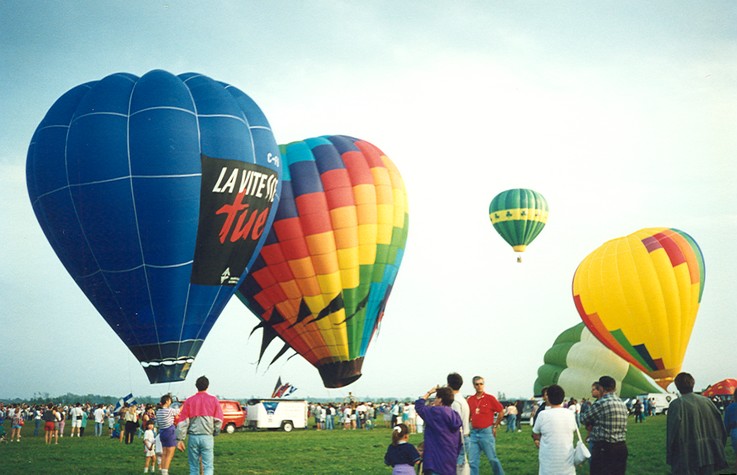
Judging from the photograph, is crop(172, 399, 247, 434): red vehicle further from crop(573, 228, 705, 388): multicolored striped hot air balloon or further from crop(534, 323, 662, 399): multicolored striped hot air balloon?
crop(534, 323, 662, 399): multicolored striped hot air balloon

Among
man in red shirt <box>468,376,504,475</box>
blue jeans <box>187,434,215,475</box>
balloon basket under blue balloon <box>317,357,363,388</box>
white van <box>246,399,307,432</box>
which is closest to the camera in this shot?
blue jeans <box>187,434,215,475</box>

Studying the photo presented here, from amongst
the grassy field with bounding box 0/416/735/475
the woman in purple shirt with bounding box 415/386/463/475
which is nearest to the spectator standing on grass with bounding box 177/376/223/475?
the woman in purple shirt with bounding box 415/386/463/475

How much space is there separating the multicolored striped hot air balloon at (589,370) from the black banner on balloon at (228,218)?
2913 centimetres

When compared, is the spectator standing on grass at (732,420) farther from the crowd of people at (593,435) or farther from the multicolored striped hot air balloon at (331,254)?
the multicolored striped hot air balloon at (331,254)

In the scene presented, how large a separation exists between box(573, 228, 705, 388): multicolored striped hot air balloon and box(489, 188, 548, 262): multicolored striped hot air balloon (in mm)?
6606

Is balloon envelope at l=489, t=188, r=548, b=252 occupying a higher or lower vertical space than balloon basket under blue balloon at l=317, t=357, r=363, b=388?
higher

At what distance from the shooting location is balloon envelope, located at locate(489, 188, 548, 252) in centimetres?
3906

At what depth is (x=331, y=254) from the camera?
88.0ft

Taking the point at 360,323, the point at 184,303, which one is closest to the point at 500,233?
the point at 360,323

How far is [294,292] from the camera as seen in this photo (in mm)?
27062

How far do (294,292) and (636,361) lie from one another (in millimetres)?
16195

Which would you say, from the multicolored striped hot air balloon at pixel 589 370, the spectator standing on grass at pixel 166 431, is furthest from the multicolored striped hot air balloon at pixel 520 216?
the spectator standing on grass at pixel 166 431

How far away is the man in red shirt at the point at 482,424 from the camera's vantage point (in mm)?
10117

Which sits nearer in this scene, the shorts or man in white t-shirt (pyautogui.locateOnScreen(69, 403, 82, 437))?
the shorts
